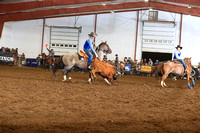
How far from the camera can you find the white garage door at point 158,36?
1001 inches

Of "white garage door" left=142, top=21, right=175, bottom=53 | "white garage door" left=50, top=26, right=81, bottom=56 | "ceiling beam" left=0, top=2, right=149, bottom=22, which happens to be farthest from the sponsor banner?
"white garage door" left=142, top=21, right=175, bottom=53

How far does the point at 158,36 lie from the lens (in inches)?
1013

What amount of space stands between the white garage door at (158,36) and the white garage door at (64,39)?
893 cm

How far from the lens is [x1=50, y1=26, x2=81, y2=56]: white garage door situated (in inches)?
1067

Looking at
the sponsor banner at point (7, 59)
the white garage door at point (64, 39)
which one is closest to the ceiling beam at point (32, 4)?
the sponsor banner at point (7, 59)

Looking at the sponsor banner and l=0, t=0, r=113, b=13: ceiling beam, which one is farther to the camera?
the sponsor banner

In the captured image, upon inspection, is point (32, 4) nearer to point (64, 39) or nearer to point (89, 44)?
point (64, 39)

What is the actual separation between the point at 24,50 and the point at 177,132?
1103 inches

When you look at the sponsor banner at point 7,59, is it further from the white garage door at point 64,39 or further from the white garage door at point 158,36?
the white garage door at point 158,36

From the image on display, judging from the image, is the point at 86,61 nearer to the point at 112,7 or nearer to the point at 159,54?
the point at 112,7

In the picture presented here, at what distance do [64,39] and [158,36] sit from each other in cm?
1234

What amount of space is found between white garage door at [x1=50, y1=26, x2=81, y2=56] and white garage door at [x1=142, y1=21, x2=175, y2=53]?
29.3 ft

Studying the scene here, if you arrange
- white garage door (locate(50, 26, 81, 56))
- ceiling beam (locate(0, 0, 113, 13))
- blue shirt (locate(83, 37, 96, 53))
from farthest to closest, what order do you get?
white garage door (locate(50, 26, 81, 56)) < ceiling beam (locate(0, 0, 113, 13)) < blue shirt (locate(83, 37, 96, 53))

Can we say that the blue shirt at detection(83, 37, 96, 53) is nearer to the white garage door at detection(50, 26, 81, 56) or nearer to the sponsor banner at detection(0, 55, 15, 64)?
the sponsor banner at detection(0, 55, 15, 64)
